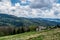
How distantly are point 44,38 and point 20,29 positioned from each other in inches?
4815

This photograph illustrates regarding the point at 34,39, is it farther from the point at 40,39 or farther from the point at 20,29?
the point at 20,29

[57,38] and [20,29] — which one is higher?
[57,38]

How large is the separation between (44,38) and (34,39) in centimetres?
186

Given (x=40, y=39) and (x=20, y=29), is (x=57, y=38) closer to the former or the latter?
(x=40, y=39)

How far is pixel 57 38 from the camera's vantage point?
95.3 feet

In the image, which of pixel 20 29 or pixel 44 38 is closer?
pixel 44 38

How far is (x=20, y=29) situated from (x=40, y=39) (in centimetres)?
12267

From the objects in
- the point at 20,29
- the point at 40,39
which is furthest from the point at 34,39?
the point at 20,29

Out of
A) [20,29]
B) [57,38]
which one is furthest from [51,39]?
[20,29]

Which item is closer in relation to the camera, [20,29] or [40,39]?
[40,39]

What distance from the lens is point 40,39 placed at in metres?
28.8

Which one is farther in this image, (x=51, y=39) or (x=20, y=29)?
(x=20, y=29)

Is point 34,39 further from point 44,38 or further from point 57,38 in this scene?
point 57,38

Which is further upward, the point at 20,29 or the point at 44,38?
the point at 44,38
